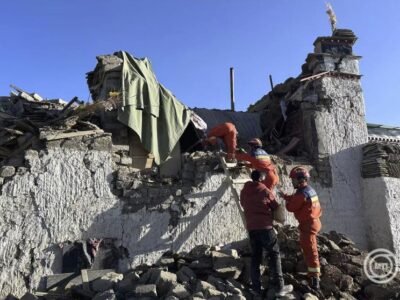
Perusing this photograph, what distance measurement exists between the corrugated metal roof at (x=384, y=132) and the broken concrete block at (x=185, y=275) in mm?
7488

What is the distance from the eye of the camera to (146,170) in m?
7.54

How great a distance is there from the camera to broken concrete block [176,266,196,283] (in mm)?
5768

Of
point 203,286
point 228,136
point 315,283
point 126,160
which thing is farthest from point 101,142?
point 315,283

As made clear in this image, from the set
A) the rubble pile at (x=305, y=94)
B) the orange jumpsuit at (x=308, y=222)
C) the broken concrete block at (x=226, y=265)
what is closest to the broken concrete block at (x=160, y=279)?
the broken concrete block at (x=226, y=265)

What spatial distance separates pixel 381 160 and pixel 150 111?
5.00 meters

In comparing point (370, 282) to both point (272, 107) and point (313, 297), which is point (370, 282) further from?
point (272, 107)

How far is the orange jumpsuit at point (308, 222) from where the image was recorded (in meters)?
5.82

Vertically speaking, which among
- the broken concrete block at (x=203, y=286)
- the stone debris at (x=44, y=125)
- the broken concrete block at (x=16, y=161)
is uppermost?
the stone debris at (x=44, y=125)

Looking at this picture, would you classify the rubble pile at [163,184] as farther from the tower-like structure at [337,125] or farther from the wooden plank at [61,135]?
the tower-like structure at [337,125]

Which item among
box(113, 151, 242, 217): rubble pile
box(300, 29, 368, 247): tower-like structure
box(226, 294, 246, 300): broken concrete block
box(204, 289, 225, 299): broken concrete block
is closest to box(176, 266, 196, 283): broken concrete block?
box(204, 289, 225, 299): broken concrete block

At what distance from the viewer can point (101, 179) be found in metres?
7.00

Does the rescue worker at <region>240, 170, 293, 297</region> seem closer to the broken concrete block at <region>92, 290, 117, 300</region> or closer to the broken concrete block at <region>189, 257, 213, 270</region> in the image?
the broken concrete block at <region>189, 257, 213, 270</region>

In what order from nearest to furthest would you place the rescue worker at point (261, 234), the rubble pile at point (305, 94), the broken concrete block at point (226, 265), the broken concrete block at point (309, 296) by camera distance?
the broken concrete block at point (309, 296)
the rescue worker at point (261, 234)
the broken concrete block at point (226, 265)
the rubble pile at point (305, 94)

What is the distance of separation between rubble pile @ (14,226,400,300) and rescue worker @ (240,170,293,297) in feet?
0.60
